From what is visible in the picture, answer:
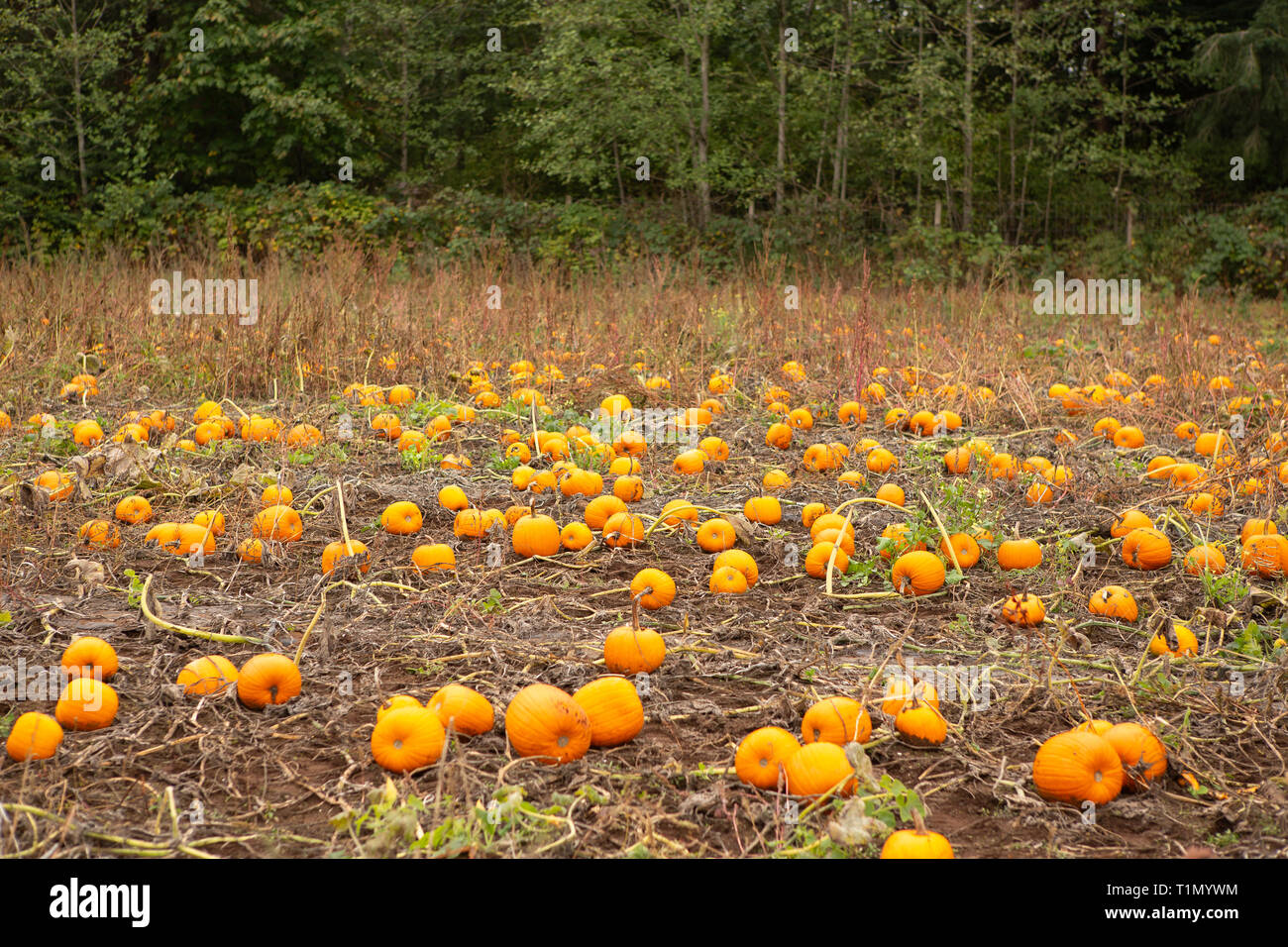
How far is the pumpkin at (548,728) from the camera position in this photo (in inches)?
83.1

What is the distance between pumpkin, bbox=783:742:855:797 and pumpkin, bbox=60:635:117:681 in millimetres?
1625

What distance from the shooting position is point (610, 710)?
219 cm

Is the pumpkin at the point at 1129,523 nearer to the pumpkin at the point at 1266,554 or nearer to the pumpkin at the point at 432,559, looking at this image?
the pumpkin at the point at 1266,554

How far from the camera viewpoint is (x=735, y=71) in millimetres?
17984

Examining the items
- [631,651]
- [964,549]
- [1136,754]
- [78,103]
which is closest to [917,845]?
[1136,754]

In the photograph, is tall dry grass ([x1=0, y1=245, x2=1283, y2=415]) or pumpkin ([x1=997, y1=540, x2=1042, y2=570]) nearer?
pumpkin ([x1=997, y1=540, x2=1042, y2=570])

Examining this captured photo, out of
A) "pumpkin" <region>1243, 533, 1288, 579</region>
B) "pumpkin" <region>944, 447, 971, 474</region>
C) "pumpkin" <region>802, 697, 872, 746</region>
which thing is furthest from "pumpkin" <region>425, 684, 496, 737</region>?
"pumpkin" <region>944, 447, 971, 474</region>

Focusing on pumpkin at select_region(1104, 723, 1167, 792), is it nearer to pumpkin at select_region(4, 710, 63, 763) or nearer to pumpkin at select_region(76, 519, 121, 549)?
pumpkin at select_region(4, 710, 63, 763)

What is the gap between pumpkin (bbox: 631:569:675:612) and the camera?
3.00 metres

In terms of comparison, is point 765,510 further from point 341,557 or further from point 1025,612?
point 341,557

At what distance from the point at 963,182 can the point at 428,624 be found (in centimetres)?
1608

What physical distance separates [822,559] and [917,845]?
1676 mm
